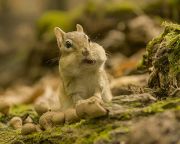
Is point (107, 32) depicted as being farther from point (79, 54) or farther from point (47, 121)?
point (47, 121)

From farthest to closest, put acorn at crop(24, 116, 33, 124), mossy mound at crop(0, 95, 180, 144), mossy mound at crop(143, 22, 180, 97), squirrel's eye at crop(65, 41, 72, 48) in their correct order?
acorn at crop(24, 116, 33, 124) → squirrel's eye at crop(65, 41, 72, 48) → mossy mound at crop(143, 22, 180, 97) → mossy mound at crop(0, 95, 180, 144)

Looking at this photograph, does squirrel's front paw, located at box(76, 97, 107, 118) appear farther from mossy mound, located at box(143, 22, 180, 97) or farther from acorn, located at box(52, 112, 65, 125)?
mossy mound, located at box(143, 22, 180, 97)

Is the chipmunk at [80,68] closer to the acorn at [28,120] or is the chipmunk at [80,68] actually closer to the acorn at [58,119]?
the acorn at [58,119]

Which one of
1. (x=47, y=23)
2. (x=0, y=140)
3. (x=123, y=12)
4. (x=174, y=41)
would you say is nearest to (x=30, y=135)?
(x=0, y=140)

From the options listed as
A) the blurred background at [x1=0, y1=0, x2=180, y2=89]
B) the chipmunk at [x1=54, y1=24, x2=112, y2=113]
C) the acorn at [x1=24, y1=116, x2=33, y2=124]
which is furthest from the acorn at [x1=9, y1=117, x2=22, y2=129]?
the blurred background at [x1=0, y1=0, x2=180, y2=89]

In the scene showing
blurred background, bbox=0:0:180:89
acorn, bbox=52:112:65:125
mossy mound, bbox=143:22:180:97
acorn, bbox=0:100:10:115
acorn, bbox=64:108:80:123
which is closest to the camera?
Result: acorn, bbox=64:108:80:123

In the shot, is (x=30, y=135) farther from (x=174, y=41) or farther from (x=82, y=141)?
(x=174, y=41)

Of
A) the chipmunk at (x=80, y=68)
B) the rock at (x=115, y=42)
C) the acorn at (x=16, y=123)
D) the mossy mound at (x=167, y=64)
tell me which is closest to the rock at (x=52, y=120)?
the chipmunk at (x=80, y=68)
